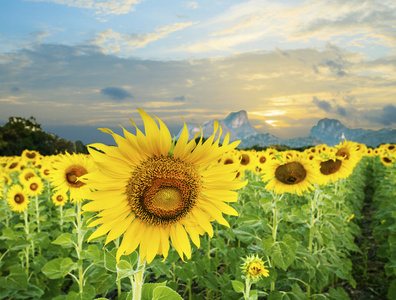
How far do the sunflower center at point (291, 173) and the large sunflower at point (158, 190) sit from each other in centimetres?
352

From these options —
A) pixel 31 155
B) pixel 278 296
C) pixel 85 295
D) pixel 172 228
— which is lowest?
pixel 278 296

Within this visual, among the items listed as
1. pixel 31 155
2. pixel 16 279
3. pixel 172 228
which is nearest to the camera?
pixel 172 228

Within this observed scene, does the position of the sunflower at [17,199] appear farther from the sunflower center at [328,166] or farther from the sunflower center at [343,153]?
the sunflower center at [343,153]

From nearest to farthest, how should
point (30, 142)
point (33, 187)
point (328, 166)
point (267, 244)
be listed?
point (267, 244), point (328, 166), point (33, 187), point (30, 142)

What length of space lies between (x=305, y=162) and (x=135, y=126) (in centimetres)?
425

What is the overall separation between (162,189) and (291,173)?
12.3ft

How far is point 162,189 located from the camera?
208cm

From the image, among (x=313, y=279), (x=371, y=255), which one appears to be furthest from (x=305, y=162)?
(x=371, y=255)

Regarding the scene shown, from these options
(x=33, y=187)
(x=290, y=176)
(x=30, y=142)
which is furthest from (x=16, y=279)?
(x=30, y=142)

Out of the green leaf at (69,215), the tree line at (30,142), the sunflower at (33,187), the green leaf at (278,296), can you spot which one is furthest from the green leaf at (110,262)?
the tree line at (30,142)

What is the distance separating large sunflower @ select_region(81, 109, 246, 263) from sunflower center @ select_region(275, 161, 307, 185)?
3519 mm

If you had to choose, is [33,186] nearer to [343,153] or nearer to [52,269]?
[52,269]

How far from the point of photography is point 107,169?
6.49 ft

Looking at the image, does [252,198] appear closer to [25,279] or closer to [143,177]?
[25,279]
